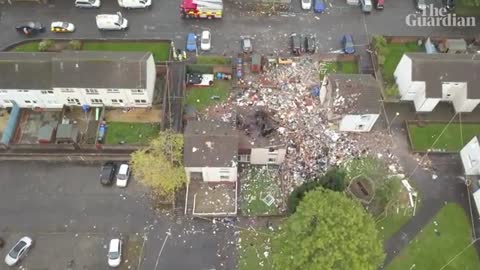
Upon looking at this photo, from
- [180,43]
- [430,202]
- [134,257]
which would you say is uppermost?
[180,43]

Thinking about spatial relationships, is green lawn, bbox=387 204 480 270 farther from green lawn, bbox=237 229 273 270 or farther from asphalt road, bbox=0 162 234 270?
asphalt road, bbox=0 162 234 270

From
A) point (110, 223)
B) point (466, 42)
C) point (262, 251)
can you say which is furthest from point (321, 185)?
point (466, 42)

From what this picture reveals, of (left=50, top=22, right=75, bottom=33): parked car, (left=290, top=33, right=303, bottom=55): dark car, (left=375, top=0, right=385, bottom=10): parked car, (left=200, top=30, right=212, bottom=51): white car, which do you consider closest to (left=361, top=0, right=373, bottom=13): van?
(left=375, top=0, right=385, bottom=10): parked car

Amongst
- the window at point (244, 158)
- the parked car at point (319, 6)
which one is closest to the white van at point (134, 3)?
the parked car at point (319, 6)

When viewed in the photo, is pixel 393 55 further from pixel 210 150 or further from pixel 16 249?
pixel 16 249

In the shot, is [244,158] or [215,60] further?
[215,60]

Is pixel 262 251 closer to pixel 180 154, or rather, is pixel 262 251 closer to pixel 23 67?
pixel 180 154

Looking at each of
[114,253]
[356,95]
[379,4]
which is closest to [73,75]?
[114,253]
